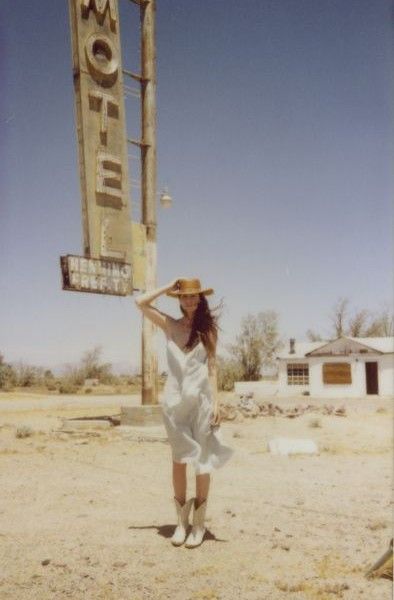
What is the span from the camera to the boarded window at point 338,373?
2988 centimetres

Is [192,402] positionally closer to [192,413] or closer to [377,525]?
[192,413]

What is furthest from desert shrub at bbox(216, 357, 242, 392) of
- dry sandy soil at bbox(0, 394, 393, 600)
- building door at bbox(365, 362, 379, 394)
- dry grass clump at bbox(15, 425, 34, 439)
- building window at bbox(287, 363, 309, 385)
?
dry sandy soil at bbox(0, 394, 393, 600)

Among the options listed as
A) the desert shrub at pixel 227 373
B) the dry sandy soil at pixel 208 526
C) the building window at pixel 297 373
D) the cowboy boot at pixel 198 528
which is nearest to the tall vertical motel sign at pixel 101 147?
the dry sandy soil at pixel 208 526

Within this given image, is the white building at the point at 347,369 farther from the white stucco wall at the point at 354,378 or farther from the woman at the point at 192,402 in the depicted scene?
the woman at the point at 192,402

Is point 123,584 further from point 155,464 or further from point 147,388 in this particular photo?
point 147,388

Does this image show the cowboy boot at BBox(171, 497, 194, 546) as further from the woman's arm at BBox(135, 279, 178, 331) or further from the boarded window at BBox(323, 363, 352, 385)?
the boarded window at BBox(323, 363, 352, 385)

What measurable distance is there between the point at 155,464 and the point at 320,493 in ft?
8.43

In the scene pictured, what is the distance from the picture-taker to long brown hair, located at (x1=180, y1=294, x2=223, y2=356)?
3643mm

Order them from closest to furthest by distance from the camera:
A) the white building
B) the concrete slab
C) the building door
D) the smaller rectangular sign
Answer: the smaller rectangular sign
the concrete slab
the white building
the building door

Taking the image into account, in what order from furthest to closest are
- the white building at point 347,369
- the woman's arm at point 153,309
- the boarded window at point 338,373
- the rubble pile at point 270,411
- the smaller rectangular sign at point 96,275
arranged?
the boarded window at point 338,373 < the white building at point 347,369 < the rubble pile at point 270,411 < the smaller rectangular sign at point 96,275 < the woman's arm at point 153,309

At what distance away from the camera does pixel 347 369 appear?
2998cm

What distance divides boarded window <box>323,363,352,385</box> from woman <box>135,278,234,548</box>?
2764cm

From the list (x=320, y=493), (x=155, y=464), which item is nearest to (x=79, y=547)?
(x=320, y=493)

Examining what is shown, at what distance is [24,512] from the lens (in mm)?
4340
